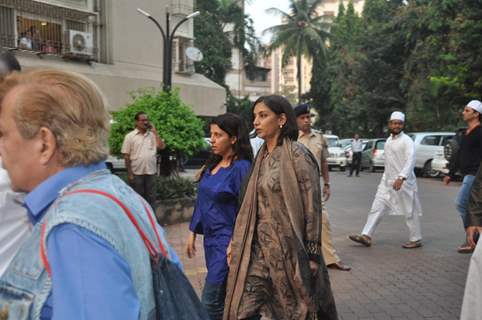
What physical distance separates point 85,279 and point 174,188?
866cm

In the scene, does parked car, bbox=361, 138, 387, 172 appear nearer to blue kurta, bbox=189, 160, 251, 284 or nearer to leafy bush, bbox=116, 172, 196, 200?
leafy bush, bbox=116, 172, 196, 200

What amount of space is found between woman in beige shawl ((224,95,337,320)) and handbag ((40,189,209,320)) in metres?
2.01

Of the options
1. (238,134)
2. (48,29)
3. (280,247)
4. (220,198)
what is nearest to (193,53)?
(48,29)

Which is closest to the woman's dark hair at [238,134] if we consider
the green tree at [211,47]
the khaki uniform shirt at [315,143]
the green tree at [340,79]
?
the khaki uniform shirt at [315,143]

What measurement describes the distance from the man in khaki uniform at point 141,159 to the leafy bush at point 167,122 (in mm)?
1362

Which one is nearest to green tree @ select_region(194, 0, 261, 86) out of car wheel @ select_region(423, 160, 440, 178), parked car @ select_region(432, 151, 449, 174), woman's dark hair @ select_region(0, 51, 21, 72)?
car wheel @ select_region(423, 160, 440, 178)

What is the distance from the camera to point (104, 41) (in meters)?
22.0

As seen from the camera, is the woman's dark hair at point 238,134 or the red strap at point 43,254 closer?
the red strap at point 43,254

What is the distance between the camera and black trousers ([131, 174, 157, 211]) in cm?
893

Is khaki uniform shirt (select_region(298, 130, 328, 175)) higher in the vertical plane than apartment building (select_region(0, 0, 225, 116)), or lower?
lower

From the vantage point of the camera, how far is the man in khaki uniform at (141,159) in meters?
8.90

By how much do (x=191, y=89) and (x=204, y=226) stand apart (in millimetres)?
21656

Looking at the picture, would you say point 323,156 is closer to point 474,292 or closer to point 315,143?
point 315,143

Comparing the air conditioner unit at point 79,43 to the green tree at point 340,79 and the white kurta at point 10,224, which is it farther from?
the green tree at point 340,79
